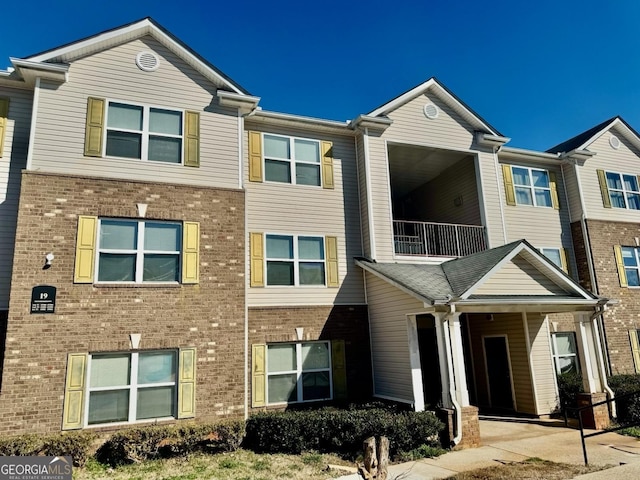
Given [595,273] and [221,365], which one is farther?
[595,273]

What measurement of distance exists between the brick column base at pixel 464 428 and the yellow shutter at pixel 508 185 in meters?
8.71

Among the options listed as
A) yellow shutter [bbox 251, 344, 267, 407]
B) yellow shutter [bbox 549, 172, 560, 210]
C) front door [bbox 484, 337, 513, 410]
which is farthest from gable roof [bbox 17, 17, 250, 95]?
yellow shutter [bbox 549, 172, 560, 210]

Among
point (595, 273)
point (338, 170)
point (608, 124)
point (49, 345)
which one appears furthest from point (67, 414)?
point (608, 124)

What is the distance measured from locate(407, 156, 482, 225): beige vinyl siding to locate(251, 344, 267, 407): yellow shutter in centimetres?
851

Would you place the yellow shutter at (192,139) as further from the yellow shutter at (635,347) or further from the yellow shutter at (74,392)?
the yellow shutter at (635,347)

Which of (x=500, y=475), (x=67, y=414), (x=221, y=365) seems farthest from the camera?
(x=221, y=365)

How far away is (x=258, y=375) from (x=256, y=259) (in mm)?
3013

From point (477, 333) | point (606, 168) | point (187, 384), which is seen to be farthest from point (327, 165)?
point (606, 168)

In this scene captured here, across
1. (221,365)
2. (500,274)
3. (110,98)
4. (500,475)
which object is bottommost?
(500,475)

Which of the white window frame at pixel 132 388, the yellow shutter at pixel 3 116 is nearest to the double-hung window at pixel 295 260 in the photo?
the white window frame at pixel 132 388

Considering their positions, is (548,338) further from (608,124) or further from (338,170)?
(608,124)

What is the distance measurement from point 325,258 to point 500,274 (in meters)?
4.71

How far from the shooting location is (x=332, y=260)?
13.3m

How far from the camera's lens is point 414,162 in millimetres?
16641
